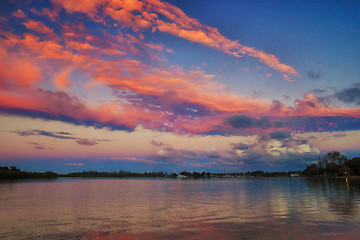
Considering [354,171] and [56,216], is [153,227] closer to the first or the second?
[56,216]

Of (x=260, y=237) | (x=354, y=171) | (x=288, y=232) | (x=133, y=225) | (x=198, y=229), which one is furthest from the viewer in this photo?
(x=354, y=171)

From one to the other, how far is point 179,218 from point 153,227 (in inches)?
248

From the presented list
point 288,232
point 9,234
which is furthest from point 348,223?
point 9,234

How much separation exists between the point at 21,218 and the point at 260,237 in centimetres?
3091

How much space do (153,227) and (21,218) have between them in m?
19.7

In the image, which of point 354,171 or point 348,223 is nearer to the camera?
point 348,223

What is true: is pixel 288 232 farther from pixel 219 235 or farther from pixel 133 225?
pixel 133 225

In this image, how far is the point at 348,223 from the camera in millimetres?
26844

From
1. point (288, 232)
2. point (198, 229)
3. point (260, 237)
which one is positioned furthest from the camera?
point (198, 229)

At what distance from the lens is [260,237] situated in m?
22.0

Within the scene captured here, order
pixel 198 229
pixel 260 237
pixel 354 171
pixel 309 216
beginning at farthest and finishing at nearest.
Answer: pixel 354 171 < pixel 309 216 < pixel 198 229 < pixel 260 237

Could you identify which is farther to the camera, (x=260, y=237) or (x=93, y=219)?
(x=93, y=219)

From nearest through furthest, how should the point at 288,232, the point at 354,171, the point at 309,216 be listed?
1. the point at 288,232
2. the point at 309,216
3. the point at 354,171

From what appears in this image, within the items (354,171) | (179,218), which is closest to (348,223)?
(179,218)
